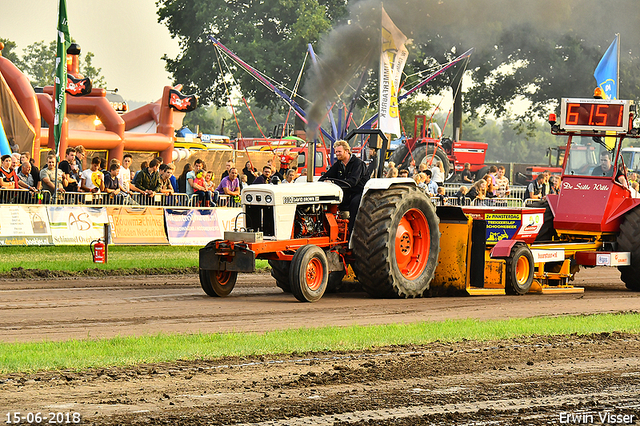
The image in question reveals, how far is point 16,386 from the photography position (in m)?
5.95

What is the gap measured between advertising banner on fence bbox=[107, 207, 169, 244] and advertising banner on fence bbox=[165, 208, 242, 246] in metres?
0.20

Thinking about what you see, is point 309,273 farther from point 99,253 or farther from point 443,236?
point 99,253

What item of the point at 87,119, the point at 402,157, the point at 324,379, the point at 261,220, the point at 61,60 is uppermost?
the point at 61,60

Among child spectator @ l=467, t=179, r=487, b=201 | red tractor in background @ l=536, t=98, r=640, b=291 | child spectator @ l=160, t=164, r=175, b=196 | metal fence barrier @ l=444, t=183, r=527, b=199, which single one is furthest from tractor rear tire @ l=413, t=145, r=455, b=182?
red tractor in background @ l=536, t=98, r=640, b=291

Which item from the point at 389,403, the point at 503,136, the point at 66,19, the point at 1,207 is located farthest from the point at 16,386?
the point at 503,136

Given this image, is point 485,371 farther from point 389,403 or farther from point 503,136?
point 503,136

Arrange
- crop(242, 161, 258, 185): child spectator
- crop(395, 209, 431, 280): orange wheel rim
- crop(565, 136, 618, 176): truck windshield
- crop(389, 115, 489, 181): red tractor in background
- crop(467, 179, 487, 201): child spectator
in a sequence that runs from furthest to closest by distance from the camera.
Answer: crop(389, 115, 489, 181): red tractor in background, crop(242, 161, 258, 185): child spectator, crop(467, 179, 487, 201): child spectator, crop(565, 136, 618, 176): truck windshield, crop(395, 209, 431, 280): orange wheel rim

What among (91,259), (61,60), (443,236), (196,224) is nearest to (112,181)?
(196,224)

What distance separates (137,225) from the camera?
17812 mm

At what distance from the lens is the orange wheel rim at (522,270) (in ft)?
42.2

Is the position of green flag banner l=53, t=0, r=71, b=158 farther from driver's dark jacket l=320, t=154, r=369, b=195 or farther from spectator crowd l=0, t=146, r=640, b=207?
driver's dark jacket l=320, t=154, r=369, b=195

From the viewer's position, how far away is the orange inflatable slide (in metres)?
24.1

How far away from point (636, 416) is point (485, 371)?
1563mm

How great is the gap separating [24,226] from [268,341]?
9.74 m
